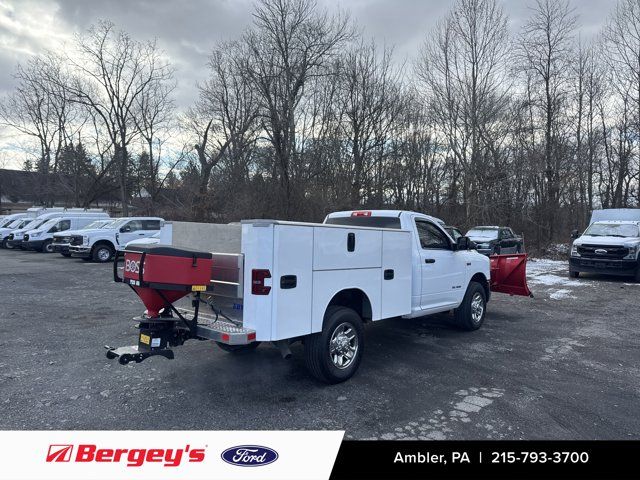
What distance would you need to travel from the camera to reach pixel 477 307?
8.12m

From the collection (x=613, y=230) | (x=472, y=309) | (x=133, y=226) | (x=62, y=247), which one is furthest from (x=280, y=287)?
(x=62, y=247)

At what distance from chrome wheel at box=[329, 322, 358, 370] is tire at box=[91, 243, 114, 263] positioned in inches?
698

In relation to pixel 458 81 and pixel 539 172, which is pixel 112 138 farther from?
pixel 539 172

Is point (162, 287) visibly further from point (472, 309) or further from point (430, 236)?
point (472, 309)

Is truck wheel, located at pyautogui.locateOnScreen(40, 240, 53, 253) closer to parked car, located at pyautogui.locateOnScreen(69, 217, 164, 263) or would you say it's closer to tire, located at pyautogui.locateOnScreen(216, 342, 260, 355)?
parked car, located at pyautogui.locateOnScreen(69, 217, 164, 263)

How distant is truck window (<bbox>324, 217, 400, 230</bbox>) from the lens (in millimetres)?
6716

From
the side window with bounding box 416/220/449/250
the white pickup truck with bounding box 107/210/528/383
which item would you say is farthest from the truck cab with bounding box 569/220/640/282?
the white pickup truck with bounding box 107/210/528/383

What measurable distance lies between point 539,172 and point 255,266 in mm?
26422

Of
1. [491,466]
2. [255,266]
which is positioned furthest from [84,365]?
[491,466]

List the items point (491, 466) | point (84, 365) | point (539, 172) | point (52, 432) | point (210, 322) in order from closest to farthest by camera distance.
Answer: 1. point (491, 466)
2. point (52, 432)
3. point (210, 322)
4. point (84, 365)
5. point (539, 172)

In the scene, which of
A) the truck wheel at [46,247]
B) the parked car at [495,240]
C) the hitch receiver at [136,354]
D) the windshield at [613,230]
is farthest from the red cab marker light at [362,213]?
the truck wheel at [46,247]

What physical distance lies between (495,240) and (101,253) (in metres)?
17.3

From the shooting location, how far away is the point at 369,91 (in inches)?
1123

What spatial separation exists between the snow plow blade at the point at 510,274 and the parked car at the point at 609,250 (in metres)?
7.78
